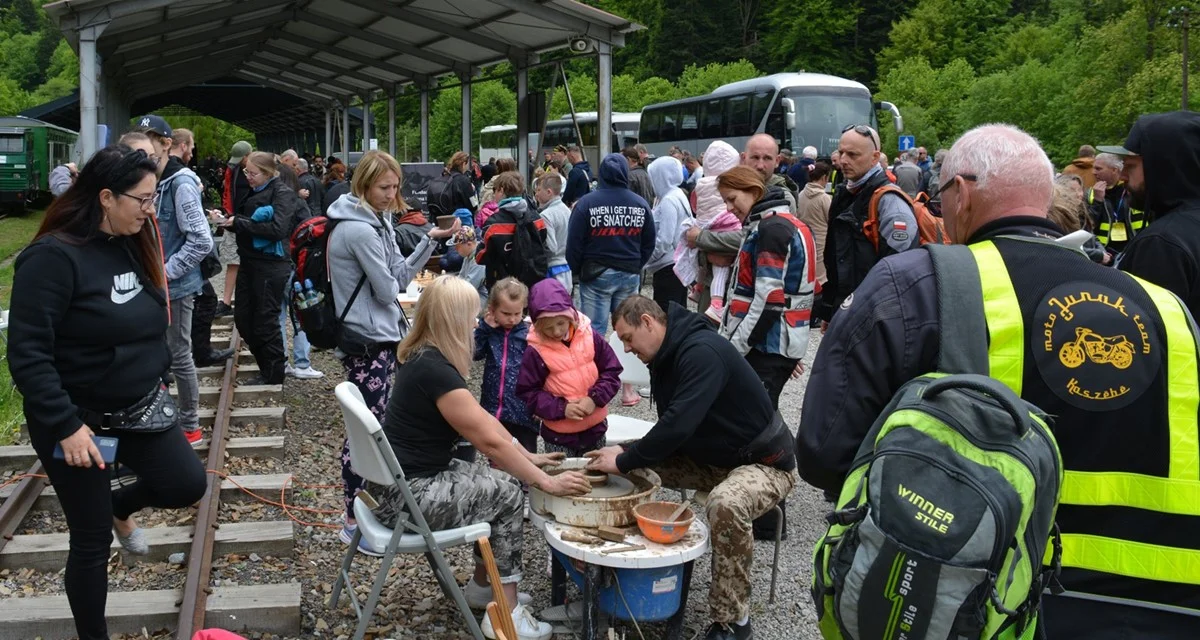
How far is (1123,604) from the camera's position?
2.11m

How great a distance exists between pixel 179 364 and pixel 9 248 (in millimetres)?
17128

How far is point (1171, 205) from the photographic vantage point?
11.8 feet

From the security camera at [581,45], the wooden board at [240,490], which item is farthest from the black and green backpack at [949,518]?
the security camera at [581,45]

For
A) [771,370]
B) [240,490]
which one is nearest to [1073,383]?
[771,370]

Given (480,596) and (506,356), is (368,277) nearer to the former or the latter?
(506,356)

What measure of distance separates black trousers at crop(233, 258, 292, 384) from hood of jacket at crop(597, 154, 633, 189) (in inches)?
110

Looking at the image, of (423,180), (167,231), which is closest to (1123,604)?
(167,231)

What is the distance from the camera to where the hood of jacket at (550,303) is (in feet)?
16.8

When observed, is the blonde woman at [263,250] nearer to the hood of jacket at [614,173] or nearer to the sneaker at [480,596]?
the hood of jacket at [614,173]

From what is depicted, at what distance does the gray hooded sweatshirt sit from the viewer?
5332mm

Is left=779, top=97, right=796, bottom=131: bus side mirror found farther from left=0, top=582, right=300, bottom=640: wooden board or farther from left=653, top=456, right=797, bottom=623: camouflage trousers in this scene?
left=0, top=582, right=300, bottom=640: wooden board

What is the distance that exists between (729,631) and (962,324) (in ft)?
8.26

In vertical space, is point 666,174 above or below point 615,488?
above

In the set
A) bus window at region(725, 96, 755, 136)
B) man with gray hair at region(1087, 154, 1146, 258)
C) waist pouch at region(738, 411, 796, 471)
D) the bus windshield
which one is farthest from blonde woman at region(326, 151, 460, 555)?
bus window at region(725, 96, 755, 136)
